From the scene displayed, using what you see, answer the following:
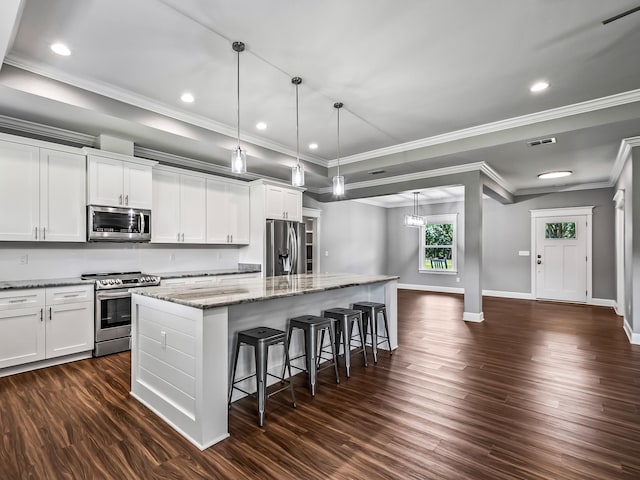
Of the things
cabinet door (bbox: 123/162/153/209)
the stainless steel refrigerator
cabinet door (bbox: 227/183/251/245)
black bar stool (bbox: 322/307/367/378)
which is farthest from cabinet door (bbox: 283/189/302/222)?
black bar stool (bbox: 322/307/367/378)

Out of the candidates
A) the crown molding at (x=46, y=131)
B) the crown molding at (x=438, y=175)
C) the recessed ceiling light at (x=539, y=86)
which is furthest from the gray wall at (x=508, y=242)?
the crown molding at (x=46, y=131)

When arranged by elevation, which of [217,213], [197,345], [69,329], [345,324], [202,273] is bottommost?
[69,329]

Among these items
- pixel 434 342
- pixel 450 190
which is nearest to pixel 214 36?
pixel 434 342

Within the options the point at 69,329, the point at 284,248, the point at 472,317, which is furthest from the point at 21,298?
the point at 472,317

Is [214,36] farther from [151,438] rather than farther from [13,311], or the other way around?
[13,311]

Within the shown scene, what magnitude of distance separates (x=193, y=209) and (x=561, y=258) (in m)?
7.92

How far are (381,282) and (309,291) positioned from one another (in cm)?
149

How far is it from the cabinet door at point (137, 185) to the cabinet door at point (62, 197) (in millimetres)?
437

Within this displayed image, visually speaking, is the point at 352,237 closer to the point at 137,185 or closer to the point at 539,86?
the point at 137,185

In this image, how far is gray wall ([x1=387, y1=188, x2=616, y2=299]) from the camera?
7176 mm

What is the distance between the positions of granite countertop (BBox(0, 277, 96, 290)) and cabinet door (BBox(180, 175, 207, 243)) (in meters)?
1.41

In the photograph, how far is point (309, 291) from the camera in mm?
2734

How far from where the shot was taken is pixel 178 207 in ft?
16.0

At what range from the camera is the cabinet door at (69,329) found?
3504mm
